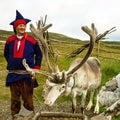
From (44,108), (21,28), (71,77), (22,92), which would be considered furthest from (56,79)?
(44,108)

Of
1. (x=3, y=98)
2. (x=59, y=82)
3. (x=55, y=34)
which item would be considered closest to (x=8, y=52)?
(x=59, y=82)

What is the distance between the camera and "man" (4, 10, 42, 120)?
5875 millimetres

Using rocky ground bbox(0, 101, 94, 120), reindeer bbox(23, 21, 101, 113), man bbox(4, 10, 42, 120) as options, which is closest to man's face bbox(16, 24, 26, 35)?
man bbox(4, 10, 42, 120)

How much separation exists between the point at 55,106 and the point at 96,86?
1.02m

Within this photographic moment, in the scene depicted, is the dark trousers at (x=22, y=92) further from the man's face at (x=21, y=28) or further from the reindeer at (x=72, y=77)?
the man's face at (x=21, y=28)

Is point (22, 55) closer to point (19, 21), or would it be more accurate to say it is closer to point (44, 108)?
point (19, 21)

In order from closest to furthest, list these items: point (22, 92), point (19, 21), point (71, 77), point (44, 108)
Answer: point (19, 21), point (22, 92), point (71, 77), point (44, 108)

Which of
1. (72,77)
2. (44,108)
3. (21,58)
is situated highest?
(21,58)

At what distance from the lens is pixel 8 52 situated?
A: 6.10m

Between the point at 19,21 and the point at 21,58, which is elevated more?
the point at 19,21

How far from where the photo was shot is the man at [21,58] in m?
5.88

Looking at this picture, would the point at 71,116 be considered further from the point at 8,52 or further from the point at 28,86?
the point at 8,52

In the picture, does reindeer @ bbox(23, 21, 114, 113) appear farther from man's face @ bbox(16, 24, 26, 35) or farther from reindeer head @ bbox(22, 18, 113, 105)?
man's face @ bbox(16, 24, 26, 35)

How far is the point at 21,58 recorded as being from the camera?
19.3ft
